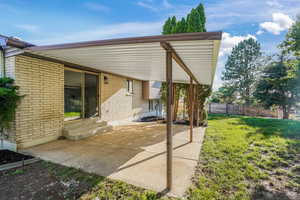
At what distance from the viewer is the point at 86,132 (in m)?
5.43

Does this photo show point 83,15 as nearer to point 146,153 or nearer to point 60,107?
point 60,107

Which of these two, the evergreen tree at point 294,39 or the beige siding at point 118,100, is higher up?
the evergreen tree at point 294,39

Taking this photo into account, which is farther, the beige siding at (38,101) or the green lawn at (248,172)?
the beige siding at (38,101)

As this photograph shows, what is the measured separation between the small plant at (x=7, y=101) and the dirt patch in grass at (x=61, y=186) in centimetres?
145

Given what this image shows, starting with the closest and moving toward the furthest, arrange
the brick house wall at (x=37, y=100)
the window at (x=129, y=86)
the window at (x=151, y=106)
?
1. the brick house wall at (x=37, y=100)
2. the window at (x=129, y=86)
3. the window at (x=151, y=106)

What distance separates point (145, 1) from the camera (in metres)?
5.87

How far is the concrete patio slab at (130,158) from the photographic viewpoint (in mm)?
2648

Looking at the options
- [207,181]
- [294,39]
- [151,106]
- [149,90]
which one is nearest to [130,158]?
[207,181]

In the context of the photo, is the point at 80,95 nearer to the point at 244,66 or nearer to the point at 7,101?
the point at 7,101

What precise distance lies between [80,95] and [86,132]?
5.24ft

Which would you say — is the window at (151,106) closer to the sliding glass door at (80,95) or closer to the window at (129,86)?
the window at (129,86)

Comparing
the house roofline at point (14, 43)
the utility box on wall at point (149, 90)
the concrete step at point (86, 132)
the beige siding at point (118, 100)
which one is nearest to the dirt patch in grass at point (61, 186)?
the concrete step at point (86, 132)

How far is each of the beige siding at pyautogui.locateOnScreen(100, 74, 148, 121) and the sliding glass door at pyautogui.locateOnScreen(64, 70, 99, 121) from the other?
447 mm

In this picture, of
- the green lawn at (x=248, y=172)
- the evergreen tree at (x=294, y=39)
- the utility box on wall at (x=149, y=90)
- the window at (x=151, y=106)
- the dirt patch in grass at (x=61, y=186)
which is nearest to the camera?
the dirt patch in grass at (x=61, y=186)
